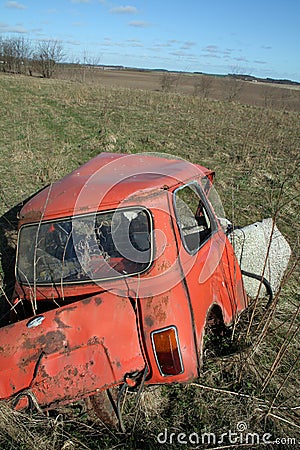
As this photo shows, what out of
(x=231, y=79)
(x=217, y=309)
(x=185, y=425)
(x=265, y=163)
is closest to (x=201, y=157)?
(x=265, y=163)

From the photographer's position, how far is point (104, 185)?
2.78 m

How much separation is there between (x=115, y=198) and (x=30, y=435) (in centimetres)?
161

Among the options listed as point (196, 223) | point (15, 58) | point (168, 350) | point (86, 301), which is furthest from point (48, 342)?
point (15, 58)

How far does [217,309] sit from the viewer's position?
295 cm

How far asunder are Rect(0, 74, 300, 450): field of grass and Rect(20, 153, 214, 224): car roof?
907 millimetres

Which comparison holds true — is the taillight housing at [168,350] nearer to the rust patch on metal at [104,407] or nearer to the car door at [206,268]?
the car door at [206,268]

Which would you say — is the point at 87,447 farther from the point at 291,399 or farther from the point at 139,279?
the point at 291,399

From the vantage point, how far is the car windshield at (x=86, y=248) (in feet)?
8.24

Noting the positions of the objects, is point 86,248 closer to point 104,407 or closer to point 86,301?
point 86,301

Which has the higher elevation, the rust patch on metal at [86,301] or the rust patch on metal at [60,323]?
the rust patch on metal at [86,301]

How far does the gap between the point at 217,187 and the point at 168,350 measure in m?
5.90

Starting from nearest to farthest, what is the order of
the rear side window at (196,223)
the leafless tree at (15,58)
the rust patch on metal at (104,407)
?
the rust patch on metal at (104,407), the rear side window at (196,223), the leafless tree at (15,58)

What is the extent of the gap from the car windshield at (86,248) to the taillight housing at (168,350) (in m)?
0.44

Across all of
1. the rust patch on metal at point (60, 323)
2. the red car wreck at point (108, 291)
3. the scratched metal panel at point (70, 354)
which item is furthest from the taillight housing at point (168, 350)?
the rust patch on metal at point (60, 323)
